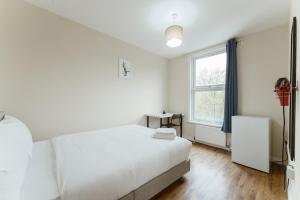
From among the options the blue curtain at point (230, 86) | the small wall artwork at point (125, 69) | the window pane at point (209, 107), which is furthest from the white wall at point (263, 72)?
the small wall artwork at point (125, 69)

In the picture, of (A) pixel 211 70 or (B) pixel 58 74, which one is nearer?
(B) pixel 58 74

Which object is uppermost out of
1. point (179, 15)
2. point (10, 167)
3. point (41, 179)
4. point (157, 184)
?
point (179, 15)

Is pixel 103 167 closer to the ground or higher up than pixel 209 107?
closer to the ground

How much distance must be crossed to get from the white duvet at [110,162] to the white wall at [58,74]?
2.24 ft

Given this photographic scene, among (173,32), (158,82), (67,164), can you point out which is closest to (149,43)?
(158,82)

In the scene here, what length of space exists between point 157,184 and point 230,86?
2494mm

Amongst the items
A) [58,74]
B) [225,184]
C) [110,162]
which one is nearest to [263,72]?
[225,184]

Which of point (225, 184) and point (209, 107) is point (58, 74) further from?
point (209, 107)

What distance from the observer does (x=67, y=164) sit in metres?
1.26

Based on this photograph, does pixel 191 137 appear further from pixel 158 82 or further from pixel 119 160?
pixel 119 160

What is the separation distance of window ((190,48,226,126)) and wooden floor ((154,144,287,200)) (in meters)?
1.24

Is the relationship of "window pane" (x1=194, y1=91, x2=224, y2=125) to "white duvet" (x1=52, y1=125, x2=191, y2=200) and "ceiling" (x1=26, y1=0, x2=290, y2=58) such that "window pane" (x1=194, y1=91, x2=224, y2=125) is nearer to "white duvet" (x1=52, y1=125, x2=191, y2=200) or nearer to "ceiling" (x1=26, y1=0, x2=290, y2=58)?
"ceiling" (x1=26, y1=0, x2=290, y2=58)

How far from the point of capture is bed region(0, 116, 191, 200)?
1.03m

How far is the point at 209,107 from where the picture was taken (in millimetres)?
3625
